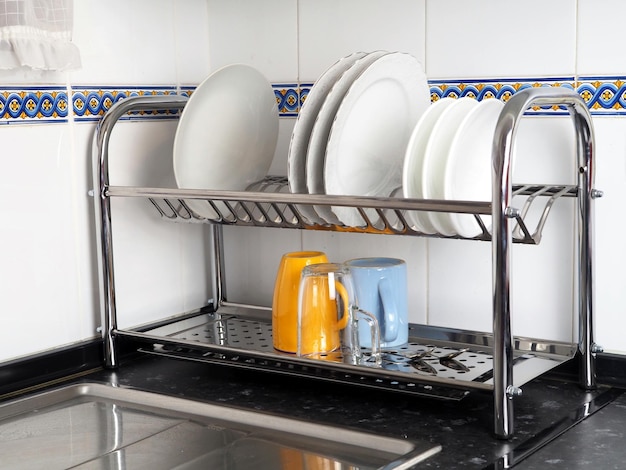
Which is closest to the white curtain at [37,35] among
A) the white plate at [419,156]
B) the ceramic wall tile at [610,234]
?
the white plate at [419,156]

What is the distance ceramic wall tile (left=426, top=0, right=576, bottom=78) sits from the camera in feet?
4.18

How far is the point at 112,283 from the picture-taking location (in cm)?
144

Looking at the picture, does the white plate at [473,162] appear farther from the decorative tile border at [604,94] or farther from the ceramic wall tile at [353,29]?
the ceramic wall tile at [353,29]

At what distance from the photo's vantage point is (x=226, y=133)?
1436 mm

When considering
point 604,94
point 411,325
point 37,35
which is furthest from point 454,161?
point 37,35

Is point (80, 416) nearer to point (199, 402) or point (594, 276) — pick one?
point (199, 402)

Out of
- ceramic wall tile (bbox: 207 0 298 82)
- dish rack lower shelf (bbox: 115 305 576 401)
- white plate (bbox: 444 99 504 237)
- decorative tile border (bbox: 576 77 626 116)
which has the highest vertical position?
ceramic wall tile (bbox: 207 0 298 82)

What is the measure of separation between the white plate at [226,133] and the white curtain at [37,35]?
8.1 inches

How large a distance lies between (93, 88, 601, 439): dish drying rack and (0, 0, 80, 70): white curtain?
0.49 ft

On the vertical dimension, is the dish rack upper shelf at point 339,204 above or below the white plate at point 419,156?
below

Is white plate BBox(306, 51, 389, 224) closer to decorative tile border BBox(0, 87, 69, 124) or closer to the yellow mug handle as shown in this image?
the yellow mug handle

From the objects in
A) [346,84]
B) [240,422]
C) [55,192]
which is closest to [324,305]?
[240,422]

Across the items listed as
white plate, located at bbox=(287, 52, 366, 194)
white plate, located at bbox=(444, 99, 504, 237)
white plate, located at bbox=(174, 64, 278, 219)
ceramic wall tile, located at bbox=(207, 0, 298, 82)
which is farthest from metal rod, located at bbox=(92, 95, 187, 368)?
white plate, located at bbox=(444, 99, 504, 237)

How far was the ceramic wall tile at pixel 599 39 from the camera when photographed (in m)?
1.23
